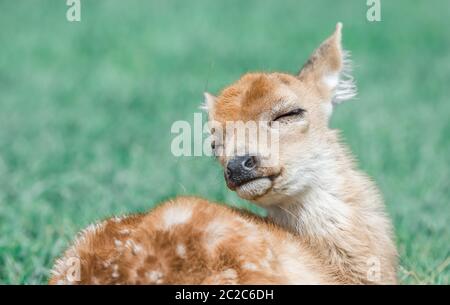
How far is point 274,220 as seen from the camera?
4531mm

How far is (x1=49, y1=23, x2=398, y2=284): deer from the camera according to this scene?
12.0 ft

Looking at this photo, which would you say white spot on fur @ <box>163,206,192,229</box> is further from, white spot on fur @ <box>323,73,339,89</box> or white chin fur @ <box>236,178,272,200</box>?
white spot on fur @ <box>323,73,339,89</box>

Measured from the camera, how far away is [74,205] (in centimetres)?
707

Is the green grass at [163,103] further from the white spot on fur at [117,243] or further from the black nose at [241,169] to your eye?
the white spot on fur at [117,243]

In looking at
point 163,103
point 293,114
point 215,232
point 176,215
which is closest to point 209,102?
point 293,114

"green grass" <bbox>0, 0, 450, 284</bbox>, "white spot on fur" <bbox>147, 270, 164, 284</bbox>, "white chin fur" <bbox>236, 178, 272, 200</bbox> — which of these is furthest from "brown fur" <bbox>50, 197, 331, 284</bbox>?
"green grass" <bbox>0, 0, 450, 284</bbox>

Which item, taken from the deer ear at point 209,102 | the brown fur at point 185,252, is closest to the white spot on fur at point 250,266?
the brown fur at point 185,252

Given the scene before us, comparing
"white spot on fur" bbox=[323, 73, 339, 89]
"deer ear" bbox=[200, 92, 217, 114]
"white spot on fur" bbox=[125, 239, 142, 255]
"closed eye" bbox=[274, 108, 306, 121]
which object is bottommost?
"white spot on fur" bbox=[125, 239, 142, 255]

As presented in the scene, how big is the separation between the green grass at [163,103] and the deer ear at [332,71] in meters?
0.85

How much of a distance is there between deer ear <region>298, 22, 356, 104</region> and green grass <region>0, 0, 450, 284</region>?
2.80 feet

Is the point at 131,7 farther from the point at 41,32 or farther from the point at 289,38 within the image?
the point at 289,38

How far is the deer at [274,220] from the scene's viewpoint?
12.0ft

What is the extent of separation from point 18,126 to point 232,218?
6.55 meters
